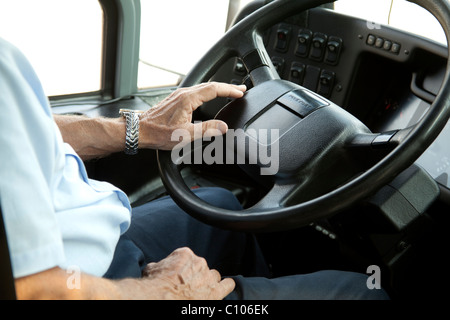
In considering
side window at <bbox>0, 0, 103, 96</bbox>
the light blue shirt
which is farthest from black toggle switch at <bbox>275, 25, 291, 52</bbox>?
Answer: the light blue shirt

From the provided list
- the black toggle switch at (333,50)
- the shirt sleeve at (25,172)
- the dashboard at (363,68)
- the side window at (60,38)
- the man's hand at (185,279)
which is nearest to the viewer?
the shirt sleeve at (25,172)

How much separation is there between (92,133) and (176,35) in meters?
1.13

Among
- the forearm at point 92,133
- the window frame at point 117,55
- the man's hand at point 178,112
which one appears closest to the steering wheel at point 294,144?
the man's hand at point 178,112

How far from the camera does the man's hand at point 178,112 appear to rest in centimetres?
104

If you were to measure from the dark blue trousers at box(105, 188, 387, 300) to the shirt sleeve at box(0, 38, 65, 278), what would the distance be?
262mm

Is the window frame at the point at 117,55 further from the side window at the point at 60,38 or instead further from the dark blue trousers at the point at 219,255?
the dark blue trousers at the point at 219,255

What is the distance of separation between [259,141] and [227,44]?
29 cm

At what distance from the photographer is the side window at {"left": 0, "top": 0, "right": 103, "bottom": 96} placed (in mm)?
1473

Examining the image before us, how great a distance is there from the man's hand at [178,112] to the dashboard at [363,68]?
1.20 ft

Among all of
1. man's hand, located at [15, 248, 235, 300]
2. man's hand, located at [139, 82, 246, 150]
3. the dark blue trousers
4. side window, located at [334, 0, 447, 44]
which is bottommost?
the dark blue trousers

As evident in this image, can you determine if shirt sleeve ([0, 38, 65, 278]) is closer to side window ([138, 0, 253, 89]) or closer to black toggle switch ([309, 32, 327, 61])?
black toggle switch ([309, 32, 327, 61])

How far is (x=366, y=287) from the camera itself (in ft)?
3.16

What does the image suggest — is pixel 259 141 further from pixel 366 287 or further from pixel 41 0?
pixel 41 0
